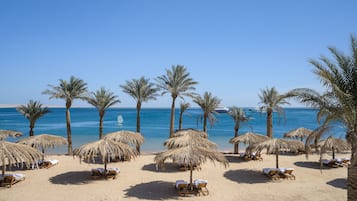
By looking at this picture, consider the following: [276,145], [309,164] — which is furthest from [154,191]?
[309,164]

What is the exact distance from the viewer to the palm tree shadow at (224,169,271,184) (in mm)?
14400

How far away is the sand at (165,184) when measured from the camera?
11880mm

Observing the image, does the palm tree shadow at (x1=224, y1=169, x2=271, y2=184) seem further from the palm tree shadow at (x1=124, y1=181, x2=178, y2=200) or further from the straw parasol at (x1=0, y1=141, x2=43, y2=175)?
the straw parasol at (x1=0, y1=141, x2=43, y2=175)

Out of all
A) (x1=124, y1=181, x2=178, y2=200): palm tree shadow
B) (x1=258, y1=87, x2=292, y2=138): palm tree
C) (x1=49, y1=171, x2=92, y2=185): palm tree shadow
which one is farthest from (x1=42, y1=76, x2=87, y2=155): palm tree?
(x1=258, y1=87, x2=292, y2=138): palm tree

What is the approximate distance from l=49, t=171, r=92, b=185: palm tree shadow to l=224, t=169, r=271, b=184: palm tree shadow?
803 cm

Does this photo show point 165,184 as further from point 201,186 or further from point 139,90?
point 139,90

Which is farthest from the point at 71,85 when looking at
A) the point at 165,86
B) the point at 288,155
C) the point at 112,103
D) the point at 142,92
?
the point at 288,155

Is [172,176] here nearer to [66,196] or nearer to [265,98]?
[66,196]

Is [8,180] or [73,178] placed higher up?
[8,180]

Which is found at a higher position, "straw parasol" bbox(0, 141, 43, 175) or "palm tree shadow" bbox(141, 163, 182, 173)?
"straw parasol" bbox(0, 141, 43, 175)

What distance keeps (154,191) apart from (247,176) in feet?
19.3

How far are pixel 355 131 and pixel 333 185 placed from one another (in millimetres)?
6049

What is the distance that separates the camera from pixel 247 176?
15.2 meters

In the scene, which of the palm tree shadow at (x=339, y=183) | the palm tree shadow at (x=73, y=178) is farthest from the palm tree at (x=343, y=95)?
the palm tree shadow at (x=73, y=178)
